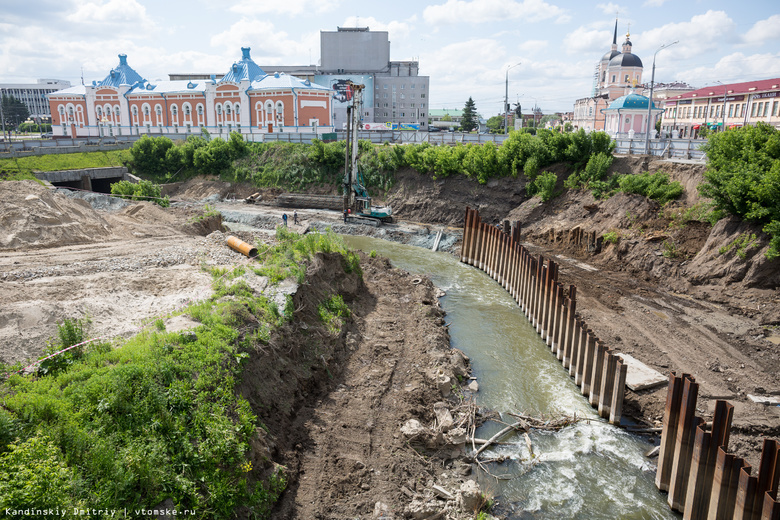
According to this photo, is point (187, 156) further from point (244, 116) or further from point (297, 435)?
point (297, 435)

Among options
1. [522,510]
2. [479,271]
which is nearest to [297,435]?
[522,510]

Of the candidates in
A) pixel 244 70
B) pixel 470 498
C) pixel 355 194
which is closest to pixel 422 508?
pixel 470 498

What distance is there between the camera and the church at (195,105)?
60.6 meters

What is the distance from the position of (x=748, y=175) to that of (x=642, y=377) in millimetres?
12614

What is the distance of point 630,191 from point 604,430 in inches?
803

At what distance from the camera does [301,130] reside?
58.9 metres

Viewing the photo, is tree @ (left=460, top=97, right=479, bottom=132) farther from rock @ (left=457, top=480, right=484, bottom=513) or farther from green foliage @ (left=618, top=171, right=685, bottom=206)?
rock @ (left=457, top=480, right=484, bottom=513)

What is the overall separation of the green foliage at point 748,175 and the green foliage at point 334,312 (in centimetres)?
1714

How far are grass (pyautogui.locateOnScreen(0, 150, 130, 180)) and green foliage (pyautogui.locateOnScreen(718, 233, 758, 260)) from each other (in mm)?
43933

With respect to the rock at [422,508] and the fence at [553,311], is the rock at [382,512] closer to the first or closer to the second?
the rock at [422,508]

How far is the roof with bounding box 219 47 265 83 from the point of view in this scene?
6481cm

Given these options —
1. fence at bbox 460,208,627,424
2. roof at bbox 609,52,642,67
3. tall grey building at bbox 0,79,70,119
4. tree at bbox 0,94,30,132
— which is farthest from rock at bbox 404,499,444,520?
tall grey building at bbox 0,79,70,119

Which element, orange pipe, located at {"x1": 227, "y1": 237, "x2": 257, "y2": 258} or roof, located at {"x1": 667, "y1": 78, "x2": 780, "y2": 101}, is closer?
orange pipe, located at {"x1": 227, "y1": 237, "x2": 257, "y2": 258}

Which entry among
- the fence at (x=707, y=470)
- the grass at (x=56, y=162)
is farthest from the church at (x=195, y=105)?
the fence at (x=707, y=470)
